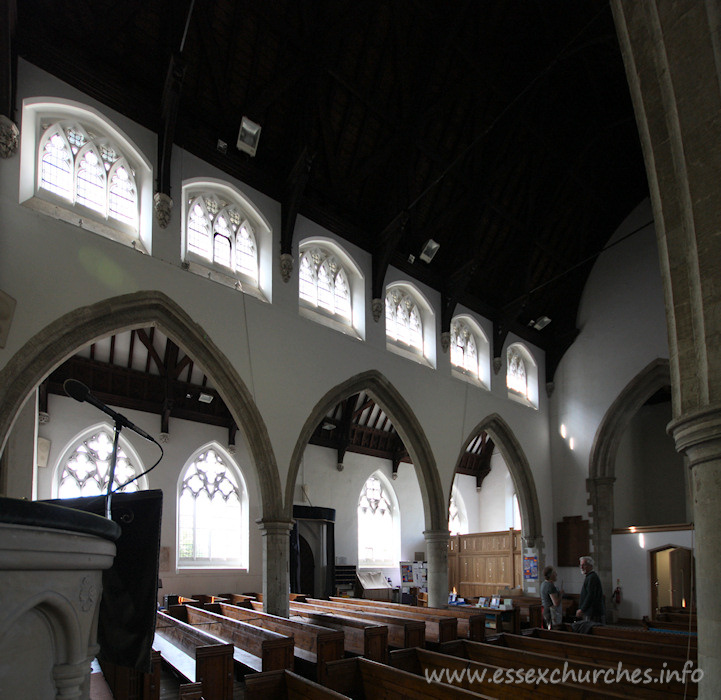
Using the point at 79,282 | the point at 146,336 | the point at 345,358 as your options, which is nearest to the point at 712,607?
the point at 79,282

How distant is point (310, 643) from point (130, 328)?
414 cm

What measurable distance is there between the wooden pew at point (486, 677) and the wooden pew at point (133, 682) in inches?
96.9

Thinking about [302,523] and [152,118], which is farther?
[302,523]

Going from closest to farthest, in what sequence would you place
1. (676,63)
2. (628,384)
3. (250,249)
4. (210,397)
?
1. (676,63)
2. (250,249)
3. (210,397)
4. (628,384)

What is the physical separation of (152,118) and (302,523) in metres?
8.40

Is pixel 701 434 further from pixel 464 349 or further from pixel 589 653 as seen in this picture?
pixel 464 349

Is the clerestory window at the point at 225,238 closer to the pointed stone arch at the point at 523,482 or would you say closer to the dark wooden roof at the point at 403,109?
the dark wooden roof at the point at 403,109

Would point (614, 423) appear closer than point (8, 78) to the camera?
No

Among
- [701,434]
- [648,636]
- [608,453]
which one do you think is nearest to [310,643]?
[648,636]

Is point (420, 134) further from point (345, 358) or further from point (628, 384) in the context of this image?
point (628, 384)

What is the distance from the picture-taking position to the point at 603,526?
13078 millimetres

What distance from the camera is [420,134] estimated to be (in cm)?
1023

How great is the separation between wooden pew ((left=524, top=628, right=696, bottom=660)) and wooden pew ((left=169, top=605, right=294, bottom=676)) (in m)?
Result: 3.07

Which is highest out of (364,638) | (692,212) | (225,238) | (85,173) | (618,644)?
(85,173)
